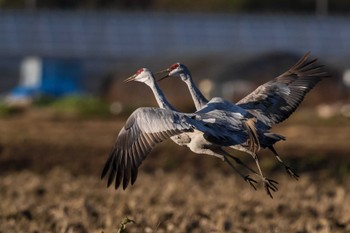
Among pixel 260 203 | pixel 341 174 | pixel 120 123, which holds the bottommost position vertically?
pixel 120 123

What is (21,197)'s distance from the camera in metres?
13.1

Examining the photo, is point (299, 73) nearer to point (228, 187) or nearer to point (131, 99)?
point (228, 187)

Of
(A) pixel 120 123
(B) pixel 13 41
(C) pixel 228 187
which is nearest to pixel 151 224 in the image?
(C) pixel 228 187

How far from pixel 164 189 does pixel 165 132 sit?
526 centimetres

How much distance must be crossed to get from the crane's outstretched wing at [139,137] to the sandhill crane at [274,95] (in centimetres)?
70

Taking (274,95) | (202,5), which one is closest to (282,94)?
(274,95)

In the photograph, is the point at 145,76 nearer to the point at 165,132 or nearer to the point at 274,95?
the point at 165,132

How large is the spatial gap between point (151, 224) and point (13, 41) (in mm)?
31217

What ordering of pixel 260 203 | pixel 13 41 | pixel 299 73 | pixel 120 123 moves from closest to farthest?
pixel 299 73 → pixel 260 203 → pixel 120 123 → pixel 13 41

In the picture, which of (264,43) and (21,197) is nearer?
(21,197)

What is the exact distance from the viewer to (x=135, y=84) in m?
34.3

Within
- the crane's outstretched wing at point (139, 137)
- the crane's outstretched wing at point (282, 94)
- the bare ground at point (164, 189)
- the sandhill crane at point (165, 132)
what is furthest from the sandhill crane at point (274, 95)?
the bare ground at point (164, 189)

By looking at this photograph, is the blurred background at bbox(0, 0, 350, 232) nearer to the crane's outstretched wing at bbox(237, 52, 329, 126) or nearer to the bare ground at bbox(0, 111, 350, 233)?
the bare ground at bbox(0, 111, 350, 233)

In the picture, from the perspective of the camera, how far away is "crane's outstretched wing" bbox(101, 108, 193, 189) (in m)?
8.82
